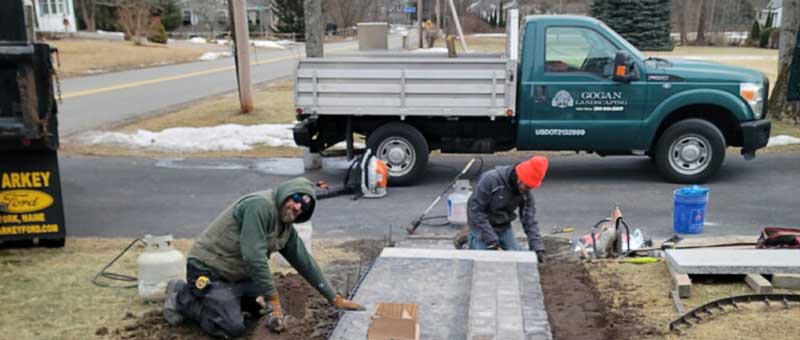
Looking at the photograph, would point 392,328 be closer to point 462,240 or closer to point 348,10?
point 462,240

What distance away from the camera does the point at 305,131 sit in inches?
403

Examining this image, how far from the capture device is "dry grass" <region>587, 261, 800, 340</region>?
4832 mm

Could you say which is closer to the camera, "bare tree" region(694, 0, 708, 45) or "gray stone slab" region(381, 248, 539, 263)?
"gray stone slab" region(381, 248, 539, 263)

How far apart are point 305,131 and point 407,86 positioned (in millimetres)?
1591

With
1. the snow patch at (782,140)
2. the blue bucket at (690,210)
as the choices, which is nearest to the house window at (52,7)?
the snow patch at (782,140)

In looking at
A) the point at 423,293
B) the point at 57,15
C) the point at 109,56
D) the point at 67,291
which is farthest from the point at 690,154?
the point at 57,15

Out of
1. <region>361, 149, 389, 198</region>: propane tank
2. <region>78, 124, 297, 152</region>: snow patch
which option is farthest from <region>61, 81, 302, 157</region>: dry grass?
<region>361, 149, 389, 198</region>: propane tank

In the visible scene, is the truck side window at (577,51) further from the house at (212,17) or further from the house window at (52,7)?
the house at (212,17)

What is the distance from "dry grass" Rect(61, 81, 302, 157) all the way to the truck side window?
5153mm

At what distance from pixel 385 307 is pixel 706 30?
61362 mm

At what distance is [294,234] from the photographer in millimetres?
4977

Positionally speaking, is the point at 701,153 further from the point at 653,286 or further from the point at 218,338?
the point at 218,338

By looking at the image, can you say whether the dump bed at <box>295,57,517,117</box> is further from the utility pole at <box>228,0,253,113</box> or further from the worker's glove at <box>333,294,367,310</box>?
the utility pole at <box>228,0,253,113</box>

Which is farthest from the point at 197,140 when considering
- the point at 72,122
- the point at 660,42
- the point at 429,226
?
the point at 660,42
